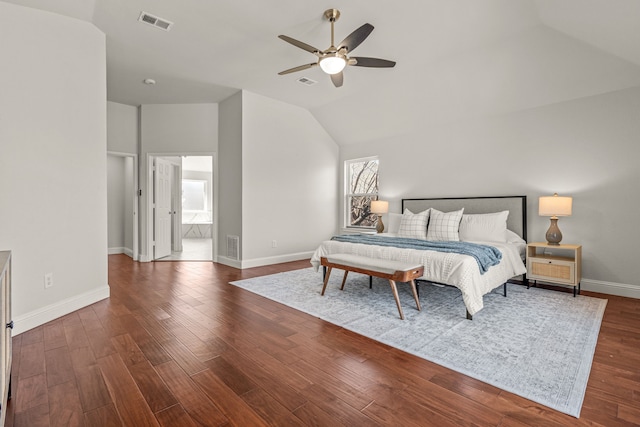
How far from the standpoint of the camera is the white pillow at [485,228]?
411 centimetres

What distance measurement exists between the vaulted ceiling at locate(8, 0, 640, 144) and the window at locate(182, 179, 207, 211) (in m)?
5.92

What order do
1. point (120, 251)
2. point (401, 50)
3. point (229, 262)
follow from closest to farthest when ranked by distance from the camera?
point (401, 50)
point (229, 262)
point (120, 251)

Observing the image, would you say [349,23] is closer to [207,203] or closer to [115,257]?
[115,257]

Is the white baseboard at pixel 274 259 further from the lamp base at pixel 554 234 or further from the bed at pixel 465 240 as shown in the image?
the lamp base at pixel 554 234

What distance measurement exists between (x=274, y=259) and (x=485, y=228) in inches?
134

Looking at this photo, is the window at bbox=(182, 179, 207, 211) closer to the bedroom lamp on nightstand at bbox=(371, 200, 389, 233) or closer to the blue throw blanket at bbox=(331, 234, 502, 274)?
the bedroom lamp on nightstand at bbox=(371, 200, 389, 233)

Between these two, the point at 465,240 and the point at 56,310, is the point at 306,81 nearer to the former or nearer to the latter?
the point at 465,240

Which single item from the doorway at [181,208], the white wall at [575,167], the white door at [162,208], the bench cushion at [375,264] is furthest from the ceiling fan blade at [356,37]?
the white door at [162,208]

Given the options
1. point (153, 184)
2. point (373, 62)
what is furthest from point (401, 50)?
point (153, 184)

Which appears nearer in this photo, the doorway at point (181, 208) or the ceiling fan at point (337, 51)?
the ceiling fan at point (337, 51)

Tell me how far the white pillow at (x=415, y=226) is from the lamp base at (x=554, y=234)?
4.88 ft

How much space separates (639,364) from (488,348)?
894mm

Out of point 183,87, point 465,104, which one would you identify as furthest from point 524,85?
point 183,87

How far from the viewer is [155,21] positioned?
320cm
